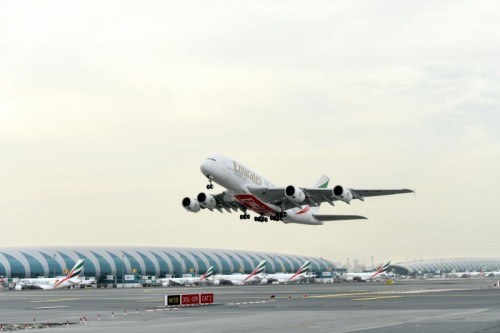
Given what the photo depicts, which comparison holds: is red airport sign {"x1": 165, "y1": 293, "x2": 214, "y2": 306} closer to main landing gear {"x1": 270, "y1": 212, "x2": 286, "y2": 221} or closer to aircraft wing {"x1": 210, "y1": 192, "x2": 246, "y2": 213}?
aircraft wing {"x1": 210, "y1": 192, "x2": 246, "y2": 213}

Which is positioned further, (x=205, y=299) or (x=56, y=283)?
(x=56, y=283)

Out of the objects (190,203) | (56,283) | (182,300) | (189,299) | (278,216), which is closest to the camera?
(182,300)

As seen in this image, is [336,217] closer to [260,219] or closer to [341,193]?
[260,219]

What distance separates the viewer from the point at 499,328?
3653 cm

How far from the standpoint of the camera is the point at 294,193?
86.6 meters

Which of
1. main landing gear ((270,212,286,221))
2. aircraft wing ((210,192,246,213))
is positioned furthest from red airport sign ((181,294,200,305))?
main landing gear ((270,212,286,221))

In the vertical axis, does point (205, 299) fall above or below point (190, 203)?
below

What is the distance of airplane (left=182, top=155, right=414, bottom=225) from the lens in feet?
275

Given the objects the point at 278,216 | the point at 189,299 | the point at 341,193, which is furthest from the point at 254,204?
the point at 189,299

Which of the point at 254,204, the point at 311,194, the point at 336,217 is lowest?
the point at 336,217

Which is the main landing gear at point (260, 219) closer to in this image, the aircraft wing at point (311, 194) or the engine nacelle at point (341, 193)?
the aircraft wing at point (311, 194)

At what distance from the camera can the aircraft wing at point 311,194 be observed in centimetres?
8769

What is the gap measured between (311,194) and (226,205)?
11.5 m

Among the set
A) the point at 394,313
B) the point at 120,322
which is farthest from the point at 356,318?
the point at 120,322
